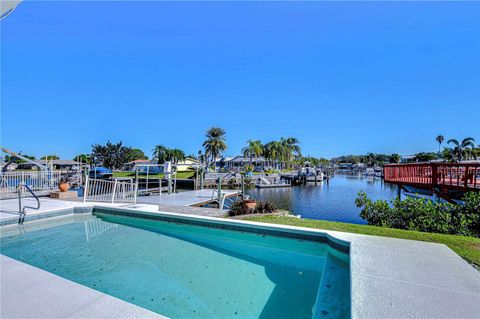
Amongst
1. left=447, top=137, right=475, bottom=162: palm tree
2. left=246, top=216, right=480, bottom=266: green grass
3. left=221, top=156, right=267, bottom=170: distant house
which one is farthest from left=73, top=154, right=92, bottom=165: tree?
left=447, top=137, right=475, bottom=162: palm tree

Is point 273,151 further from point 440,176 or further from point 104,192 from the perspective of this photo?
point 104,192

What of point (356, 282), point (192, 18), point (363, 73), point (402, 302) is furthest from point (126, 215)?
point (363, 73)

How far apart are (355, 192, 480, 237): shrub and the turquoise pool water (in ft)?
10.1

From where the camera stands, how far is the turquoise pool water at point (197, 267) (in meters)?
3.00

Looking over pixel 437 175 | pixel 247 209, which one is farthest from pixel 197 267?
pixel 437 175

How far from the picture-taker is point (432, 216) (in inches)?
238

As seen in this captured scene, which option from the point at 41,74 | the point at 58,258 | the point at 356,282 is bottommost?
the point at 58,258

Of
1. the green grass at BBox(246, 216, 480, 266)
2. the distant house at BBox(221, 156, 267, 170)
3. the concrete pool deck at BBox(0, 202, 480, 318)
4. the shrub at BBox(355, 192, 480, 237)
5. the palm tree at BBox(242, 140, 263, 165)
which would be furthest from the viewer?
the distant house at BBox(221, 156, 267, 170)

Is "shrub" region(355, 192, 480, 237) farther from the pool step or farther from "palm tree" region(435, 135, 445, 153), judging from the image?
"palm tree" region(435, 135, 445, 153)

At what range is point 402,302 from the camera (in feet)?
7.35

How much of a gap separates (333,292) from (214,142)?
4815 centimetres

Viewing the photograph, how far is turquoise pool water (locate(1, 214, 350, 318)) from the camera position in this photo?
9.86 feet

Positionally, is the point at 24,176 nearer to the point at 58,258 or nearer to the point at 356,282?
the point at 58,258

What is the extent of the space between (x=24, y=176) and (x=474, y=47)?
22742mm
